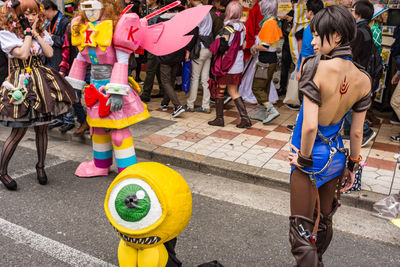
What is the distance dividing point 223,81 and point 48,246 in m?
3.88

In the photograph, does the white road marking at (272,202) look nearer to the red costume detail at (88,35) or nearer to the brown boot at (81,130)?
the brown boot at (81,130)

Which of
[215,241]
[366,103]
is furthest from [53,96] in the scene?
[366,103]

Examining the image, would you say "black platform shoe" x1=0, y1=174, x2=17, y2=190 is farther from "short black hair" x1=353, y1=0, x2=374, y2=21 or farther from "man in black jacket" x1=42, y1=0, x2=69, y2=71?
"short black hair" x1=353, y1=0, x2=374, y2=21

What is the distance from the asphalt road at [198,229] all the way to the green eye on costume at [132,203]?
3.51 ft

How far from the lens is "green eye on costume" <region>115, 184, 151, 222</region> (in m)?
2.05

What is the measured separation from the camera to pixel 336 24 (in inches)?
82.4

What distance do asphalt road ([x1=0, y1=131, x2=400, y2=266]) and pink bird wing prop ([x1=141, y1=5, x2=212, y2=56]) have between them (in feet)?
5.17

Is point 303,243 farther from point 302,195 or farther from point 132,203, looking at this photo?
point 132,203

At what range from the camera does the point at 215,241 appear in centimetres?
329

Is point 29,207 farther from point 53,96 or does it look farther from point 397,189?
point 397,189

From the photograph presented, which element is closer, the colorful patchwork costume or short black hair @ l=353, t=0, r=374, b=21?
the colorful patchwork costume

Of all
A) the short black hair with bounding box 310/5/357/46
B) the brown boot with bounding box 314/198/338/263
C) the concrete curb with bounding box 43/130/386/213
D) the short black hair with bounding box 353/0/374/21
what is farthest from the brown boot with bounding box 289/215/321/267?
the short black hair with bounding box 353/0/374/21

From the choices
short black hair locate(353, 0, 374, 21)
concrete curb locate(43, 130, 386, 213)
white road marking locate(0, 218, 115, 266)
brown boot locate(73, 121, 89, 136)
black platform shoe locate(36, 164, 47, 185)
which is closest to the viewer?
white road marking locate(0, 218, 115, 266)

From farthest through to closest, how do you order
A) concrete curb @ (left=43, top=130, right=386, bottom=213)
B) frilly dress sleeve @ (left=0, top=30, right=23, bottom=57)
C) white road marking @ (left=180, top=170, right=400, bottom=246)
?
concrete curb @ (left=43, top=130, right=386, bottom=213) → frilly dress sleeve @ (left=0, top=30, right=23, bottom=57) → white road marking @ (left=180, top=170, right=400, bottom=246)
